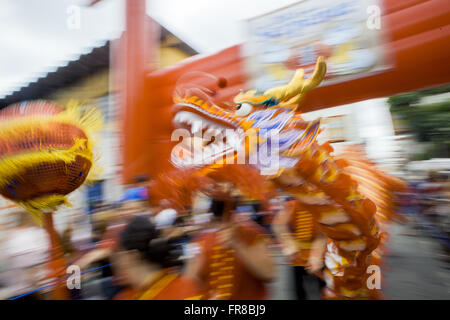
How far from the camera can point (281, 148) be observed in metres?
0.89

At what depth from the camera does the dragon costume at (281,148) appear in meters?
0.89

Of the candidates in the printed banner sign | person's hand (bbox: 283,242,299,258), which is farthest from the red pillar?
person's hand (bbox: 283,242,299,258)

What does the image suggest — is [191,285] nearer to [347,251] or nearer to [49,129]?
[347,251]

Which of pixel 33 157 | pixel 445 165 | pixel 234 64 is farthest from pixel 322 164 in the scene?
pixel 445 165

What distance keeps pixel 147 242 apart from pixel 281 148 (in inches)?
24.7

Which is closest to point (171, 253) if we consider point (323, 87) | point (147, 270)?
point (147, 270)

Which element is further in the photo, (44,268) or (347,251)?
(44,268)

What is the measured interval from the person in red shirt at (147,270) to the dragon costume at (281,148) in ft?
1.17

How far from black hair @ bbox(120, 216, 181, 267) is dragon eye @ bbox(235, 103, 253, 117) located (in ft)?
1.89

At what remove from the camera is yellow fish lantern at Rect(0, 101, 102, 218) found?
3.10 feet

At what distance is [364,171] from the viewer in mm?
1258

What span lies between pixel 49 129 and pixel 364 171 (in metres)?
1.31

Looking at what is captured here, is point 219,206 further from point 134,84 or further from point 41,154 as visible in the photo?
point 134,84

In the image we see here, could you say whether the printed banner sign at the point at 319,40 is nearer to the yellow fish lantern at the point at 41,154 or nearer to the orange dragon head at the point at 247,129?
the orange dragon head at the point at 247,129
